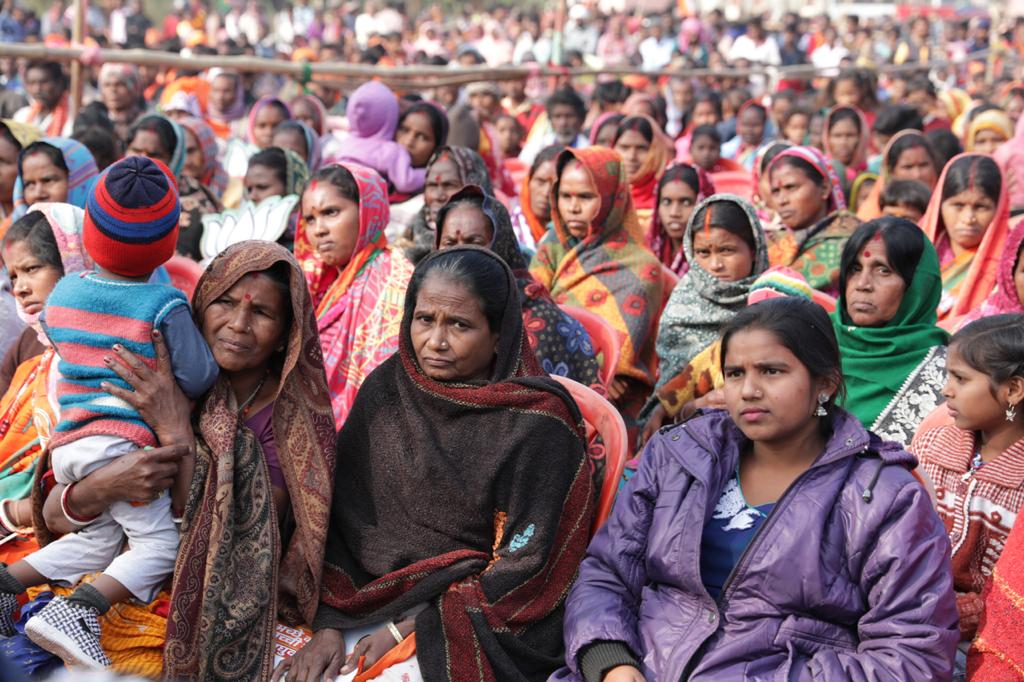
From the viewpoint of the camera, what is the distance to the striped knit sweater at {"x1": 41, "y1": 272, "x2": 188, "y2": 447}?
2744 millimetres

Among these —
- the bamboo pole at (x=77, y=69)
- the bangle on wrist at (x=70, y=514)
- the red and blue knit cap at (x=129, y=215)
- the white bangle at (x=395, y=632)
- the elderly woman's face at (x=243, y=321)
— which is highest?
the bamboo pole at (x=77, y=69)

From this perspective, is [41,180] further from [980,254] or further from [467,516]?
[980,254]

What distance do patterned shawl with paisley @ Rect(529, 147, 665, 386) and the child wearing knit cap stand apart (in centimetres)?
241

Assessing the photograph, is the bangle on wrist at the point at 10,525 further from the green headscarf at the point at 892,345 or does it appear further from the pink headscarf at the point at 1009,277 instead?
the pink headscarf at the point at 1009,277

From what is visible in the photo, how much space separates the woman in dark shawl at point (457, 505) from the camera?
275 centimetres

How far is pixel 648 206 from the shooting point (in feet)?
25.4

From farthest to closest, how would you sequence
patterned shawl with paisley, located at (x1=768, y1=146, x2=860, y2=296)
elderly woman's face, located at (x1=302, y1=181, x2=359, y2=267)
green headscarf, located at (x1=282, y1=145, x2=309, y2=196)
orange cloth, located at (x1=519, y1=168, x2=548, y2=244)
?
1. orange cloth, located at (x1=519, y1=168, x2=548, y2=244)
2. green headscarf, located at (x1=282, y1=145, x2=309, y2=196)
3. patterned shawl with paisley, located at (x1=768, y1=146, x2=860, y2=296)
4. elderly woman's face, located at (x1=302, y1=181, x2=359, y2=267)

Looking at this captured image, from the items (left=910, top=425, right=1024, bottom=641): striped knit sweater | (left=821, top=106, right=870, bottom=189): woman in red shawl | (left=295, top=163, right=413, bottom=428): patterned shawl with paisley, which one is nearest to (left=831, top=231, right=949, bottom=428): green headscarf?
(left=910, top=425, right=1024, bottom=641): striped knit sweater

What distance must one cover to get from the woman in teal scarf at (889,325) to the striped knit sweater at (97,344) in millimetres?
2425

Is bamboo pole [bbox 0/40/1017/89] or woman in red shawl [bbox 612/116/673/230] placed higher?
bamboo pole [bbox 0/40/1017/89]

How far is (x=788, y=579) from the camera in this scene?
2.52 m

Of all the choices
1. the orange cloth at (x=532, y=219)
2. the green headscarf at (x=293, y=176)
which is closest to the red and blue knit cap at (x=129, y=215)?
the green headscarf at (x=293, y=176)

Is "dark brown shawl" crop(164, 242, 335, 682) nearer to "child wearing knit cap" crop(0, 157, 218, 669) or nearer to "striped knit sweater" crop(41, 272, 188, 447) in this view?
"child wearing knit cap" crop(0, 157, 218, 669)

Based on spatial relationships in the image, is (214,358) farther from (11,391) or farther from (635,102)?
(635,102)
